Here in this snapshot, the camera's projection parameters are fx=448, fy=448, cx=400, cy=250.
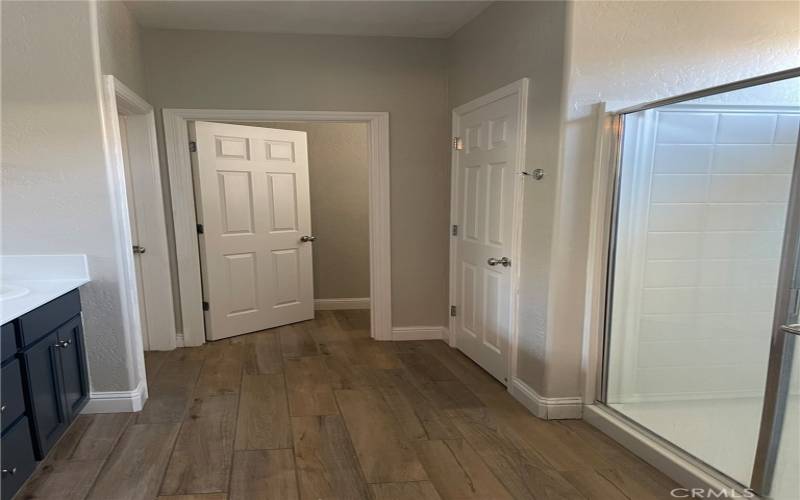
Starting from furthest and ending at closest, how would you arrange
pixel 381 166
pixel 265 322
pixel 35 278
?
1. pixel 265 322
2. pixel 381 166
3. pixel 35 278

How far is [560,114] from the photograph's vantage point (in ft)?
7.39

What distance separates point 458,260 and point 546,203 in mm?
1196

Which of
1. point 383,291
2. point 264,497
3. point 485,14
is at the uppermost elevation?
point 485,14

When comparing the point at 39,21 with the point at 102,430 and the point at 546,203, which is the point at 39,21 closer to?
the point at 102,430

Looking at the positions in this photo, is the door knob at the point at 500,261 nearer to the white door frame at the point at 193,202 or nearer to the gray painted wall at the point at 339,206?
the white door frame at the point at 193,202

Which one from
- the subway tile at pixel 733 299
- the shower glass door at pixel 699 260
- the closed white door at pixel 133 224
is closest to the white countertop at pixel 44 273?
the closed white door at pixel 133 224

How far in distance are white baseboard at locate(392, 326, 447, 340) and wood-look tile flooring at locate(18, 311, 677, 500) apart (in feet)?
1.83

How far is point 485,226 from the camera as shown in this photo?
9.90ft

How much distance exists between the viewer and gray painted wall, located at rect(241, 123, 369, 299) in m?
4.60

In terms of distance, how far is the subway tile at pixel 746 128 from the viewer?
222 centimetres

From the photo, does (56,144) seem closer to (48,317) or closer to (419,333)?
(48,317)

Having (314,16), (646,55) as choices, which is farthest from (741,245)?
(314,16)

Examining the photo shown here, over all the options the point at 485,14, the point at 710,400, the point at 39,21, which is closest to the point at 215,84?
the point at 39,21

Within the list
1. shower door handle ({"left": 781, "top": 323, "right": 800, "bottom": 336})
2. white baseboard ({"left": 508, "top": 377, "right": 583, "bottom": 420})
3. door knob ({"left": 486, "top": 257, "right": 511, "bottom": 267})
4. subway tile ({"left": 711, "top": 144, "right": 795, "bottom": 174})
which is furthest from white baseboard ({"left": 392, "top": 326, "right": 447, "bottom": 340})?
shower door handle ({"left": 781, "top": 323, "right": 800, "bottom": 336})
